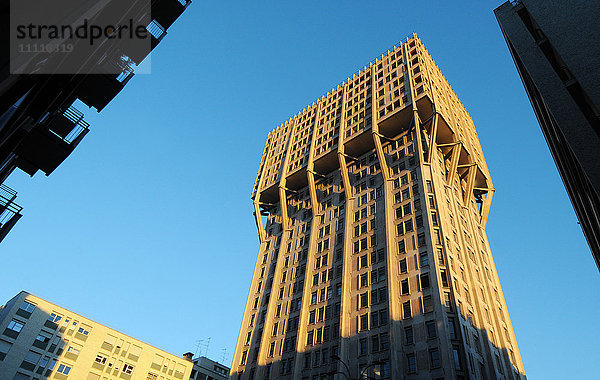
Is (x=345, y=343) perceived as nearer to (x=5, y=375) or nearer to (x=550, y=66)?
(x=550, y=66)

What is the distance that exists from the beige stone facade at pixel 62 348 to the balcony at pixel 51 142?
2196 inches

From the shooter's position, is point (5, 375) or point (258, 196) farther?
point (258, 196)

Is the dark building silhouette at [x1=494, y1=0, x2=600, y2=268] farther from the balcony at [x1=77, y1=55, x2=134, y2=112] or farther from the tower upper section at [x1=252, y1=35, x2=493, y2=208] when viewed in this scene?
the tower upper section at [x1=252, y1=35, x2=493, y2=208]

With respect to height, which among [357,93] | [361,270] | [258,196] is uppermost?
[357,93]

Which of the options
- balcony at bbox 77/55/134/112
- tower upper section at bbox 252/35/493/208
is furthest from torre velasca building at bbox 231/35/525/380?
balcony at bbox 77/55/134/112

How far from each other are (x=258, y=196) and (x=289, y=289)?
22.1 m

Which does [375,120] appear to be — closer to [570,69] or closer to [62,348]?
[570,69]

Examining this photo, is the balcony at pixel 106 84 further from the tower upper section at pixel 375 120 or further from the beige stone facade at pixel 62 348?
the beige stone facade at pixel 62 348

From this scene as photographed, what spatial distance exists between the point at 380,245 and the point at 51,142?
4109 centimetres

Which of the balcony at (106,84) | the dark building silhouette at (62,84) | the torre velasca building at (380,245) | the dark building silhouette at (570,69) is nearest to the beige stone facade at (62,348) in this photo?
the torre velasca building at (380,245)

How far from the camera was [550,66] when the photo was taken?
66.0 feet

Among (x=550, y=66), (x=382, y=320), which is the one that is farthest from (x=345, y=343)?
(x=550, y=66)

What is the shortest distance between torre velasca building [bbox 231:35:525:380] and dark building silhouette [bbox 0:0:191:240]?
24866mm

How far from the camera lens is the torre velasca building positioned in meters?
42.1
